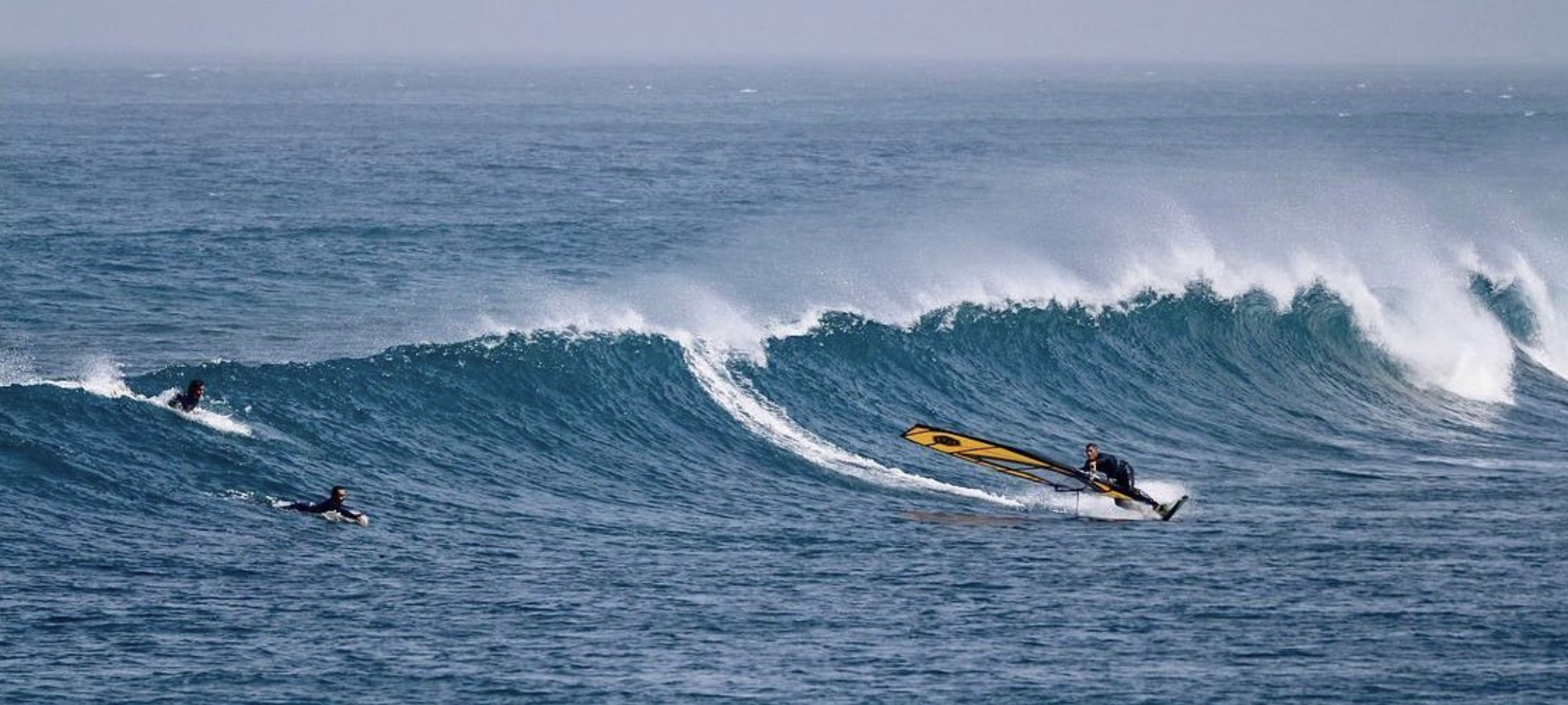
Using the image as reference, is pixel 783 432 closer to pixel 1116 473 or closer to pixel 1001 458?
pixel 1001 458

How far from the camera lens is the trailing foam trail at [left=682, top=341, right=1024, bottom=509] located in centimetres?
3288

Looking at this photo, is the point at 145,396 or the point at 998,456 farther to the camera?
the point at 145,396

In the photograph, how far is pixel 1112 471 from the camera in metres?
31.0

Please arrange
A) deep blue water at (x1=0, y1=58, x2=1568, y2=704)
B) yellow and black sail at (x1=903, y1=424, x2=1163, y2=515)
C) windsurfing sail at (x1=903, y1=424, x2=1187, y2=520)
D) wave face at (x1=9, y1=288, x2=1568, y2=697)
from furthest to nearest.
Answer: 1. yellow and black sail at (x1=903, y1=424, x2=1163, y2=515)
2. windsurfing sail at (x1=903, y1=424, x2=1187, y2=520)
3. wave face at (x1=9, y1=288, x2=1568, y2=697)
4. deep blue water at (x1=0, y1=58, x2=1568, y2=704)

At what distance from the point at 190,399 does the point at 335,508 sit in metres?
5.67

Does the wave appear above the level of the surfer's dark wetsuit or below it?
above

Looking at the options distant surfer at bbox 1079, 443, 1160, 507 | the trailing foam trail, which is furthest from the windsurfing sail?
the trailing foam trail

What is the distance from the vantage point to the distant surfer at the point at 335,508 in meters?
28.3

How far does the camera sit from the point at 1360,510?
101 feet

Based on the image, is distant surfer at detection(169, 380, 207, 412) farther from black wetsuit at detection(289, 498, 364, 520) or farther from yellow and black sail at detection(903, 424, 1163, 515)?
yellow and black sail at detection(903, 424, 1163, 515)

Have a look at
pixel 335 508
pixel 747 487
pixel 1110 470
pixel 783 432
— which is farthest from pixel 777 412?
pixel 335 508

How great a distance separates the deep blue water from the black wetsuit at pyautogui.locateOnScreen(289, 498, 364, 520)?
0.42 m

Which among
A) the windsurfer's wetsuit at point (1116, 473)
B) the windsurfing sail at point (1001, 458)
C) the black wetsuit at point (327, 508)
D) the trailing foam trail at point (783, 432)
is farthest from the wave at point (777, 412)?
the black wetsuit at point (327, 508)

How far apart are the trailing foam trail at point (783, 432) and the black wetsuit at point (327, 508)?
893 centimetres
